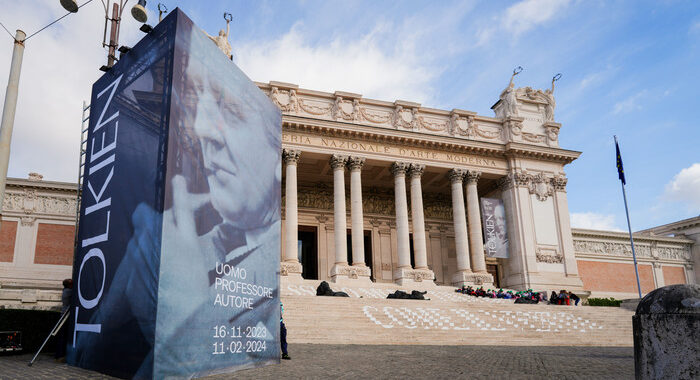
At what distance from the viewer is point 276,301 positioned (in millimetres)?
10062

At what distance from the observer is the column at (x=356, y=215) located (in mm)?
27266

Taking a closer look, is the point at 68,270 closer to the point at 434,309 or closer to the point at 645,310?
the point at 434,309

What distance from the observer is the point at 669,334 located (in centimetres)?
307

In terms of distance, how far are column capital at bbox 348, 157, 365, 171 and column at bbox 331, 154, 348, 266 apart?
37cm

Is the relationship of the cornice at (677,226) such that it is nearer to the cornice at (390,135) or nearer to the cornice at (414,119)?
the cornice at (414,119)

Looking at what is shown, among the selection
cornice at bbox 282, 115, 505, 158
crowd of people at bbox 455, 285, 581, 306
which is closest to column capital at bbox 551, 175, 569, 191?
cornice at bbox 282, 115, 505, 158

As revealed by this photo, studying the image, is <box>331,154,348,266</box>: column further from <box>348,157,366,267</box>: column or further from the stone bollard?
the stone bollard

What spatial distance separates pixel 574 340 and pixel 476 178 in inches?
571

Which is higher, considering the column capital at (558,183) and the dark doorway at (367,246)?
the column capital at (558,183)

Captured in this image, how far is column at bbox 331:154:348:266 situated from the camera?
2689 cm

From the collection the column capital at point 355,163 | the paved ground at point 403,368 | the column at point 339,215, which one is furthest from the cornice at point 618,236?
the paved ground at point 403,368

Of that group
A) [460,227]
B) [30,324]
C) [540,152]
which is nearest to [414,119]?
[460,227]

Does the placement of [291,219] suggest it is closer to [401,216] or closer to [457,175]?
[401,216]

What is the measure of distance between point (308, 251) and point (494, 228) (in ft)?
40.0
